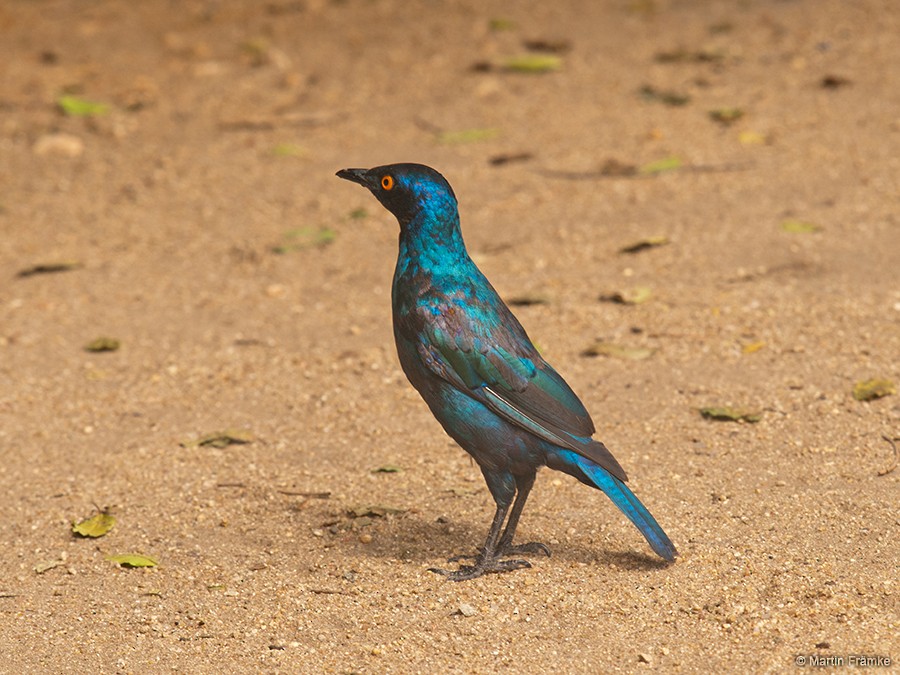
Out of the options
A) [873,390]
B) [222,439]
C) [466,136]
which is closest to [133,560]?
[222,439]

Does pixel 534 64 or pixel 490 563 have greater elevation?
pixel 534 64

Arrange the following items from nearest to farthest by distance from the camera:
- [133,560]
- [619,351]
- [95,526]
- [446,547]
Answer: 1. [133,560]
2. [446,547]
3. [95,526]
4. [619,351]

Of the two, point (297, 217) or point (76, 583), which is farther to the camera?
point (297, 217)

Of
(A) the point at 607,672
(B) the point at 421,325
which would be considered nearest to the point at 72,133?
(B) the point at 421,325

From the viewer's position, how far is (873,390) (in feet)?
16.2

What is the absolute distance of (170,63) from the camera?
397 inches

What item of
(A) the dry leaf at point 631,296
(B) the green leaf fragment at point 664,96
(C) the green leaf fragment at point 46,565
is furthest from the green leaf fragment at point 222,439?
(B) the green leaf fragment at point 664,96

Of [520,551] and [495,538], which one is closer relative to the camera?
[495,538]

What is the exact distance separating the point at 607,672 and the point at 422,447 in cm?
169

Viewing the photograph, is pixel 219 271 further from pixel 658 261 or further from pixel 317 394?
pixel 658 261

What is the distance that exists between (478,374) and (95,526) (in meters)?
1.53

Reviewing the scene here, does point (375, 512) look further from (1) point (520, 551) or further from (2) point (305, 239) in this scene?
(2) point (305, 239)

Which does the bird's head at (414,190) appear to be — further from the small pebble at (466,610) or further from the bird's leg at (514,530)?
the small pebble at (466,610)

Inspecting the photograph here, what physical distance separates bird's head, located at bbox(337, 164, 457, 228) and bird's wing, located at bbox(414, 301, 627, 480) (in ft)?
1.03
